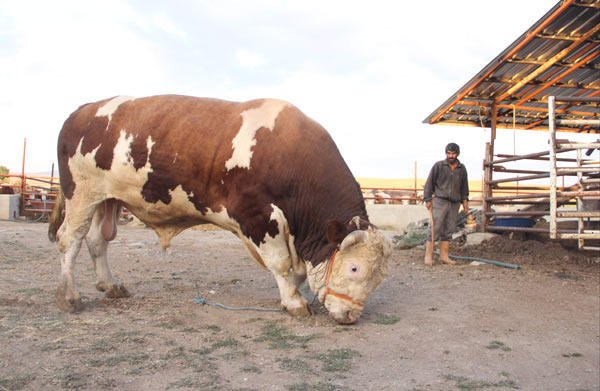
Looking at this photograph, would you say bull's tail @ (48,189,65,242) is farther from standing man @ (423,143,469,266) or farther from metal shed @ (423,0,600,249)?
metal shed @ (423,0,600,249)

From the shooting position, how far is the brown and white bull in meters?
4.80

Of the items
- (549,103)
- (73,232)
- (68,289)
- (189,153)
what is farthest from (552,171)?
(68,289)

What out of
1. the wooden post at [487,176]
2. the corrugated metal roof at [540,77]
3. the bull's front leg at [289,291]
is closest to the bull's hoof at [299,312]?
the bull's front leg at [289,291]

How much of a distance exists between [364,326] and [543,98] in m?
7.10

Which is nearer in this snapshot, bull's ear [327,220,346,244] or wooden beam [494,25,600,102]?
bull's ear [327,220,346,244]

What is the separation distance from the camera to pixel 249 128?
5.01 m

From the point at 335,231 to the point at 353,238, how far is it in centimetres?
18

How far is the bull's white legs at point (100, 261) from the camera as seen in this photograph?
5609 millimetres

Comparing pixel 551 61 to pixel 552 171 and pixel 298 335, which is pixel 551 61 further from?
pixel 298 335

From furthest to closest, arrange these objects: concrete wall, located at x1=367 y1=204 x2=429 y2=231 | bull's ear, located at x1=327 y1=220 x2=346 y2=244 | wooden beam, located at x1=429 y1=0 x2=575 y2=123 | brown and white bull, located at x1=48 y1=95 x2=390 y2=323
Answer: concrete wall, located at x1=367 y1=204 x2=429 y2=231 → wooden beam, located at x1=429 y1=0 x2=575 y2=123 → brown and white bull, located at x1=48 y1=95 x2=390 y2=323 → bull's ear, located at x1=327 y1=220 x2=346 y2=244

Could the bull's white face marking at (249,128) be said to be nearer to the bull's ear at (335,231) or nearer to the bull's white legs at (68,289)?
the bull's ear at (335,231)

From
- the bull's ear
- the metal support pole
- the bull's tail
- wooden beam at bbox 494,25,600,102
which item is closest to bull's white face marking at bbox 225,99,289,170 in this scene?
the bull's ear

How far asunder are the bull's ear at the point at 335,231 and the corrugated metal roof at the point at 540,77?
15.2ft

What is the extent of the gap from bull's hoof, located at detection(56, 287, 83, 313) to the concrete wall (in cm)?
1177
